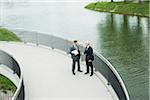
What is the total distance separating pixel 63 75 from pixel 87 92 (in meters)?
2.96

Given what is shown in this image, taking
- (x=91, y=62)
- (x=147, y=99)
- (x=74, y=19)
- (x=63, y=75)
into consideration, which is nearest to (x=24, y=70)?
(x=63, y=75)

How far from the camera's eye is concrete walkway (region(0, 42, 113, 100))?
15234mm

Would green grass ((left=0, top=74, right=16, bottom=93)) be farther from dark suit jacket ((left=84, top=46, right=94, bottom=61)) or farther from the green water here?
dark suit jacket ((left=84, top=46, right=94, bottom=61))

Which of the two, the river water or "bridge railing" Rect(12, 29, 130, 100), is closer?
"bridge railing" Rect(12, 29, 130, 100)

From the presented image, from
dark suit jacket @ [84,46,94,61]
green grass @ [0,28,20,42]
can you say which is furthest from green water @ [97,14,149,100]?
green grass @ [0,28,20,42]

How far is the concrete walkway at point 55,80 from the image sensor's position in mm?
15234

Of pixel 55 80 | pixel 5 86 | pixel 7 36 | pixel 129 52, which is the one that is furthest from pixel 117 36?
pixel 55 80

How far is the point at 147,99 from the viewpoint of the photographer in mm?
22203

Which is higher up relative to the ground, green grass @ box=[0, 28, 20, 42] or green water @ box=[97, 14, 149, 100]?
green grass @ box=[0, 28, 20, 42]

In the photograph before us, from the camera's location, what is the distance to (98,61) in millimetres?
17219

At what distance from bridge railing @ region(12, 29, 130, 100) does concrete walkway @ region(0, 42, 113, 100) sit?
1.47 feet

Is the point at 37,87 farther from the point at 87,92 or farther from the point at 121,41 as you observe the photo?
the point at 121,41

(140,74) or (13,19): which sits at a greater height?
(13,19)

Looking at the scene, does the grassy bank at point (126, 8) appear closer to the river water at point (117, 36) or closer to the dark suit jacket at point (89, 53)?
the river water at point (117, 36)
